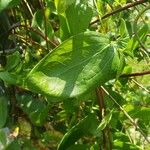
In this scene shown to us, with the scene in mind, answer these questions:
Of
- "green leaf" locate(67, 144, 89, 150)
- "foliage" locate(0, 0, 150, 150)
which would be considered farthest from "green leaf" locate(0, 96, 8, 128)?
"green leaf" locate(67, 144, 89, 150)

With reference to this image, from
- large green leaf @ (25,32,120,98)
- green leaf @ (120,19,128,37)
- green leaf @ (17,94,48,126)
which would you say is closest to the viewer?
large green leaf @ (25,32,120,98)

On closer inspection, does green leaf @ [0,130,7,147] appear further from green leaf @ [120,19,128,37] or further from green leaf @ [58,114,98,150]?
green leaf @ [120,19,128,37]

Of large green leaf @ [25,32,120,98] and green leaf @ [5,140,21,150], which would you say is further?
green leaf @ [5,140,21,150]

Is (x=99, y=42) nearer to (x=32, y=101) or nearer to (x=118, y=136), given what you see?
(x=118, y=136)

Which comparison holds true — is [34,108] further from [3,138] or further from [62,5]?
[62,5]

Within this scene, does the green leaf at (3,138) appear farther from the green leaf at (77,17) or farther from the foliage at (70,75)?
the green leaf at (77,17)

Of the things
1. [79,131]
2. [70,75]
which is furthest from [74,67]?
[79,131]

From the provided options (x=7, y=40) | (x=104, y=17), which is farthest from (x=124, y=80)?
(x=7, y=40)
